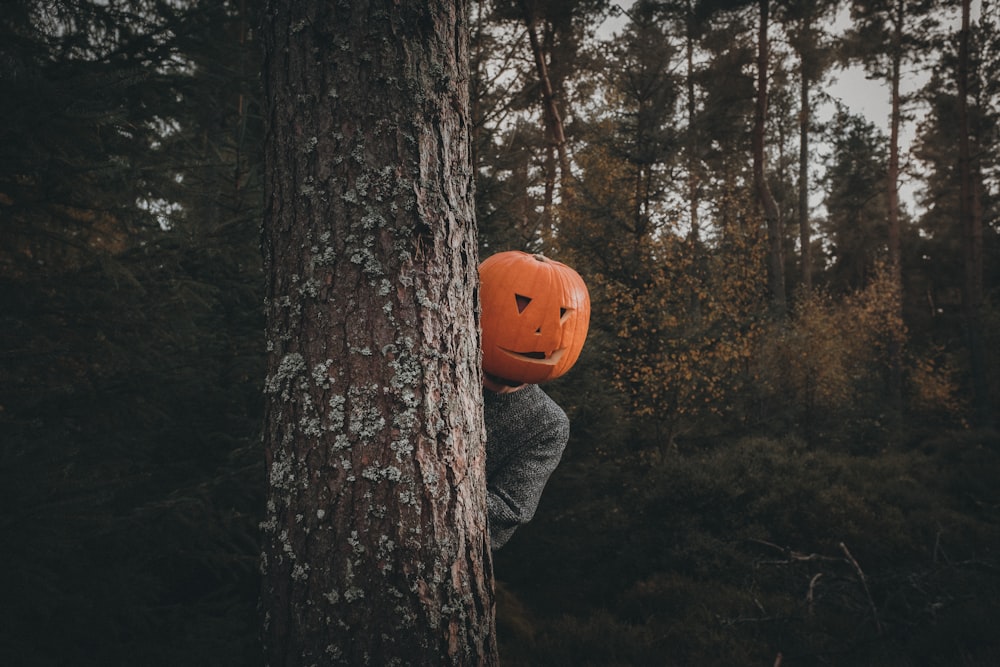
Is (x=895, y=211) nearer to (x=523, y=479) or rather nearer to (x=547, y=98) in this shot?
(x=547, y=98)

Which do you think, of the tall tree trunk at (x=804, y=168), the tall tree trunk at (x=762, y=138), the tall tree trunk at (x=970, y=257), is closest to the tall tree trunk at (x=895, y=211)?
the tall tree trunk at (x=970, y=257)

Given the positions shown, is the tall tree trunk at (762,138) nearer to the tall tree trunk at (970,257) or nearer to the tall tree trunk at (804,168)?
the tall tree trunk at (970,257)

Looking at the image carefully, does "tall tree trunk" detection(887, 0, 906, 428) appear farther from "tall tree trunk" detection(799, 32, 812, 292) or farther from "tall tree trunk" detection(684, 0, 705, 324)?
"tall tree trunk" detection(684, 0, 705, 324)

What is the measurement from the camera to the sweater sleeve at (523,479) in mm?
1760

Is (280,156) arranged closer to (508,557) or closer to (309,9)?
(309,9)

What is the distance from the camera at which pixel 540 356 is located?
199 centimetres

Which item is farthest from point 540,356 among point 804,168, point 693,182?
point 804,168

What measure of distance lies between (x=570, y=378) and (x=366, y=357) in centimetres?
573

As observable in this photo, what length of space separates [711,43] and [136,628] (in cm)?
1692

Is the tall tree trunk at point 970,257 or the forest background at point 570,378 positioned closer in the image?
the forest background at point 570,378

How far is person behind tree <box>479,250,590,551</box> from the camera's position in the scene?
1.89 metres

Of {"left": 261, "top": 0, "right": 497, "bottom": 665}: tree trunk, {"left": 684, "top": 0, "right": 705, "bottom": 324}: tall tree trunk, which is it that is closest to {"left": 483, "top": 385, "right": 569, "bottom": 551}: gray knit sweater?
{"left": 261, "top": 0, "right": 497, "bottom": 665}: tree trunk

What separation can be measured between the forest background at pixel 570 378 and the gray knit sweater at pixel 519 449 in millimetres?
1899

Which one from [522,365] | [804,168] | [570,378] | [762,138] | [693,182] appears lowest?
[570,378]
